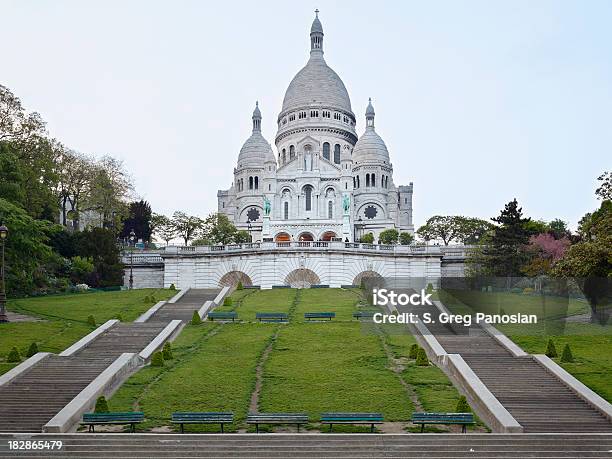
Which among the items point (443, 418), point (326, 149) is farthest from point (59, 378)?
point (326, 149)

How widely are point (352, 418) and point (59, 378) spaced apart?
11.3m

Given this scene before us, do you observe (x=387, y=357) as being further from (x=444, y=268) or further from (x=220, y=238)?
(x=220, y=238)

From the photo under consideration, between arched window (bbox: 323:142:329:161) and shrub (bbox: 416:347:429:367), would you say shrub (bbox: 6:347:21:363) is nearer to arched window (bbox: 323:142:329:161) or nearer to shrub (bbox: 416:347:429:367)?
shrub (bbox: 416:347:429:367)

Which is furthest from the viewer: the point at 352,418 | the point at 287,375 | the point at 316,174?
the point at 316,174

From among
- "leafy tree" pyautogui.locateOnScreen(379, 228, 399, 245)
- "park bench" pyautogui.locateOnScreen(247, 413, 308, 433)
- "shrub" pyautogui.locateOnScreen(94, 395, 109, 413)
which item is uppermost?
"leafy tree" pyautogui.locateOnScreen(379, 228, 399, 245)

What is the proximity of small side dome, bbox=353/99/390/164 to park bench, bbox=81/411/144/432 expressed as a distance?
88696 millimetres

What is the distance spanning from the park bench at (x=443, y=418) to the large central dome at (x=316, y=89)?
95473mm

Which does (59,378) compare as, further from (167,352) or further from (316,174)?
(316,174)

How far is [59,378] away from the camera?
25.4 meters

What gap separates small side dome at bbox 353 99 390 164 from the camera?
107 metres

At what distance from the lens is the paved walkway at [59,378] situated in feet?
70.2

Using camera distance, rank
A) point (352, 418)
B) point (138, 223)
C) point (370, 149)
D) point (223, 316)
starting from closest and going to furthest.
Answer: point (352, 418)
point (223, 316)
point (138, 223)
point (370, 149)

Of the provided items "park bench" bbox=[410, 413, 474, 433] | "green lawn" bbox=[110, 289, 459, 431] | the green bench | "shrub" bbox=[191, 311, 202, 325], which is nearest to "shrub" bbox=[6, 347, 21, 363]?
"green lawn" bbox=[110, 289, 459, 431]

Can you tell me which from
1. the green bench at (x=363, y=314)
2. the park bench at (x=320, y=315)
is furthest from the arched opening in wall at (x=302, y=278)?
the park bench at (x=320, y=315)
